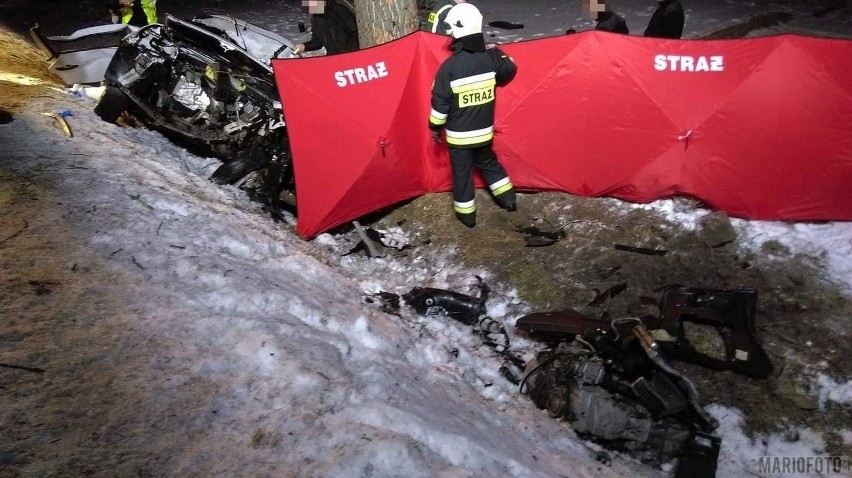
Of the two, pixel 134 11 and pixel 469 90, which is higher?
pixel 134 11

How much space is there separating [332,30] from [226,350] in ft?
15.7

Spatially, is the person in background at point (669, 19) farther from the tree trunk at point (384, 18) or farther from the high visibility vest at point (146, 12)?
the high visibility vest at point (146, 12)

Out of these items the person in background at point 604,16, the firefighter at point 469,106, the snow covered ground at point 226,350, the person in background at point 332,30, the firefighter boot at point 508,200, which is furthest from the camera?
the person in background at point 332,30

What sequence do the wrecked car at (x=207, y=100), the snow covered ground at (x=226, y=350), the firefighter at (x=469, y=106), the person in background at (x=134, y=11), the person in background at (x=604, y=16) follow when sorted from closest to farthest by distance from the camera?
the snow covered ground at (x=226, y=350)
the firefighter at (x=469, y=106)
the wrecked car at (x=207, y=100)
the person in background at (x=604, y=16)
the person in background at (x=134, y=11)

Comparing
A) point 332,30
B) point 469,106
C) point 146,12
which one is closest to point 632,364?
point 469,106

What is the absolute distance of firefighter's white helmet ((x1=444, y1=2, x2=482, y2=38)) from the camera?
421cm

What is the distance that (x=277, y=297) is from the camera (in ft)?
10.4

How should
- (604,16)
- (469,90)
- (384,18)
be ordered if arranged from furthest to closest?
(384,18) → (604,16) → (469,90)

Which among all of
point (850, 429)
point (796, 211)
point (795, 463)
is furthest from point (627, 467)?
point (796, 211)

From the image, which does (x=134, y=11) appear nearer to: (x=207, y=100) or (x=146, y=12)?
(x=146, y=12)

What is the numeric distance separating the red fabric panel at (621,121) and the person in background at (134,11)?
4.41m

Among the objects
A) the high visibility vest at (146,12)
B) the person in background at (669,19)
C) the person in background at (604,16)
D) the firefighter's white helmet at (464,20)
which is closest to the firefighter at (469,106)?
the firefighter's white helmet at (464,20)

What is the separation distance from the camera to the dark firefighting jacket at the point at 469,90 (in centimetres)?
432

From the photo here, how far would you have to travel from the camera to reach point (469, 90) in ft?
14.4
